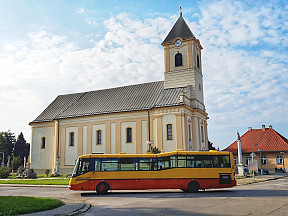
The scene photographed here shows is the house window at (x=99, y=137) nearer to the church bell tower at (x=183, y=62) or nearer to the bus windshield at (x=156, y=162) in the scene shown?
the church bell tower at (x=183, y=62)

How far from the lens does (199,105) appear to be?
39.2 meters

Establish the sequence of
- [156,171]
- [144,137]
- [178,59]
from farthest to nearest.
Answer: [178,59] < [144,137] < [156,171]

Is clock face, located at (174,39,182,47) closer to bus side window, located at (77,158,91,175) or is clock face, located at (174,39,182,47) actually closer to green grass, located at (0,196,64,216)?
bus side window, located at (77,158,91,175)

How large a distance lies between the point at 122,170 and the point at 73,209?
7.19 metres

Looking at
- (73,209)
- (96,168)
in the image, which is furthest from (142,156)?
(73,209)

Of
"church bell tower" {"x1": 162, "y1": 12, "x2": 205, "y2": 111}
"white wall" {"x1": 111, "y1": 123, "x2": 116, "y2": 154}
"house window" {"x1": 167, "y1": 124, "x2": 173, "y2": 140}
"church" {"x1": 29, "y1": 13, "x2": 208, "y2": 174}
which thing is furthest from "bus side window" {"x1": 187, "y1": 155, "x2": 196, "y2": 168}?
"white wall" {"x1": 111, "y1": 123, "x2": 116, "y2": 154}

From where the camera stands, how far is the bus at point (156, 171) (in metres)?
17.9

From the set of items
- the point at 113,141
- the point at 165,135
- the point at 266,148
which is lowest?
the point at 266,148

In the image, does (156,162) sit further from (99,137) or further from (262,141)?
(262,141)

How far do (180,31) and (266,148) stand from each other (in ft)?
85.6

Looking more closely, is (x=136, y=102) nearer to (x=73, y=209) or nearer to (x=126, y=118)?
(x=126, y=118)

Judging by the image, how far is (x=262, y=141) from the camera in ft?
171

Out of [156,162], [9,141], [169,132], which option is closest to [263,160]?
[169,132]

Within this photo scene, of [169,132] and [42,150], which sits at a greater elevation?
[169,132]
